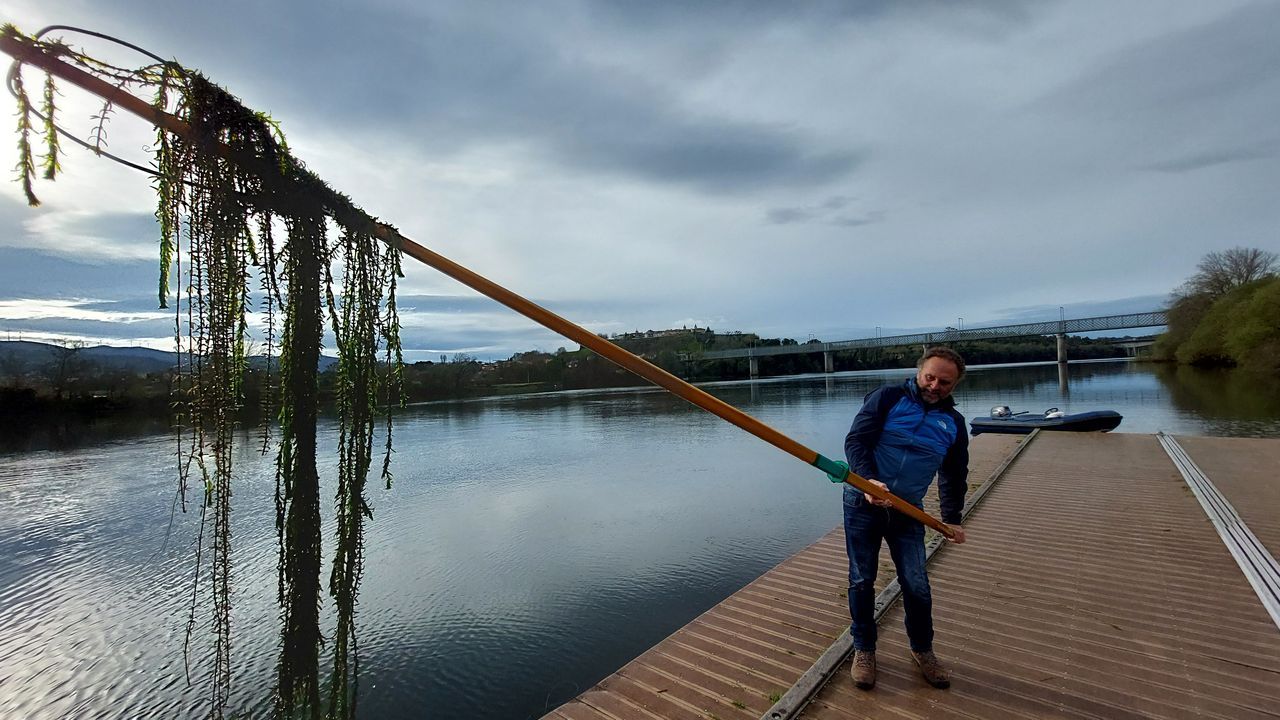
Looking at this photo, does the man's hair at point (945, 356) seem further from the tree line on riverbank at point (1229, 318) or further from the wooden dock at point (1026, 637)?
the tree line on riverbank at point (1229, 318)

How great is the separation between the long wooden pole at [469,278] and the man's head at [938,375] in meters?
0.56

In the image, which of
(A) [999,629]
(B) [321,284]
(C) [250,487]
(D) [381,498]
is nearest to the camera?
(B) [321,284]

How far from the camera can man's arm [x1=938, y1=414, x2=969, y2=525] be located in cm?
279

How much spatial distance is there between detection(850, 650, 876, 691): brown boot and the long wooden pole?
2.61 feet

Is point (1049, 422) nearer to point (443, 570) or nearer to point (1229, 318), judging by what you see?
point (443, 570)

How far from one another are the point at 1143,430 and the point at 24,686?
78.2 ft

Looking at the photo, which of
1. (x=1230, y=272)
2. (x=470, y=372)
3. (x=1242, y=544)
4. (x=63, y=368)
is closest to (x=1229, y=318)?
(x=1230, y=272)

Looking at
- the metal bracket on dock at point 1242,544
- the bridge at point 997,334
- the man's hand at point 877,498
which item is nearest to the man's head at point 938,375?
the man's hand at point 877,498

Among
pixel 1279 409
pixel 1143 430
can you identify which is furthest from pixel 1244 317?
pixel 1143 430

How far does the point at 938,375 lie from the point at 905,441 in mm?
364

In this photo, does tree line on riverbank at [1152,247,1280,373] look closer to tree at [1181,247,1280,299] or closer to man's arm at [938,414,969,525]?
tree at [1181,247,1280,299]

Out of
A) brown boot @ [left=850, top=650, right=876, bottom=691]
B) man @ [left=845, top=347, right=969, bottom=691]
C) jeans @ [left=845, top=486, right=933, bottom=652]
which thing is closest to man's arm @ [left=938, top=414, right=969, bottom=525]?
man @ [left=845, top=347, right=969, bottom=691]

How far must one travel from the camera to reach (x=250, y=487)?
12.8m

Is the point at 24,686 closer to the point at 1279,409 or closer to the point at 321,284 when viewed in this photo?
the point at 321,284
